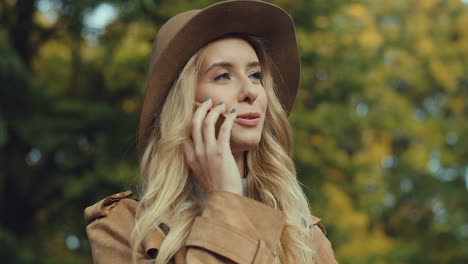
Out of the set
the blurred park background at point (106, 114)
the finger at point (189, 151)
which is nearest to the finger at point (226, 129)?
the finger at point (189, 151)

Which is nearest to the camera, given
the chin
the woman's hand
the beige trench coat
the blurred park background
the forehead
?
the beige trench coat

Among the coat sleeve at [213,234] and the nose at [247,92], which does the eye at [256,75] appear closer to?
the nose at [247,92]

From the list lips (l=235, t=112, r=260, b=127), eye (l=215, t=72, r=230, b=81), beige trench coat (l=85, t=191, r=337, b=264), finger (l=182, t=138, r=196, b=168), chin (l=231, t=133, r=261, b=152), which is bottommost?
beige trench coat (l=85, t=191, r=337, b=264)

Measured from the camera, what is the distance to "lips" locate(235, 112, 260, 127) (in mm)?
2447

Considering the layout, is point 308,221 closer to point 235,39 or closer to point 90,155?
point 235,39

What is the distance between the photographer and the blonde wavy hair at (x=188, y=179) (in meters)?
2.32

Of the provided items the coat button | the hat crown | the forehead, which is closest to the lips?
the forehead

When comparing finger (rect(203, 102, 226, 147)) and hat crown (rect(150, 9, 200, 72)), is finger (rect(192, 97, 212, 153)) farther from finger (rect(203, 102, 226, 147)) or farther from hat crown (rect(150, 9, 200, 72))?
hat crown (rect(150, 9, 200, 72))

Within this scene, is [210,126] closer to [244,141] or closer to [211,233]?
[244,141]

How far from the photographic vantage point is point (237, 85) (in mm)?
2490

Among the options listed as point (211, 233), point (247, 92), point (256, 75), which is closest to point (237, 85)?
point (247, 92)

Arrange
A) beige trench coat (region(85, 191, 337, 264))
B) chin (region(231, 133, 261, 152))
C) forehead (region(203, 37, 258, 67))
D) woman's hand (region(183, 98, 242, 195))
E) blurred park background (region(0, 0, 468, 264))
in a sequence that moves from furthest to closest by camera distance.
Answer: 1. blurred park background (region(0, 0, 468, 264))
2. forehead (region(203, 37, 258, 67))
3. chin (region(231, 133, 261, 152))
4. woman's hand (region(183, 98, 242, 195))
5. beige trench coat (region(85, 191, 337, 264))

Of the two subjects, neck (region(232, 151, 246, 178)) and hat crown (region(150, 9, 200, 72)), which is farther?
neck (region(232, 151, 246, 178))

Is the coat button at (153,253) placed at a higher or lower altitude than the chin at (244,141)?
lower
